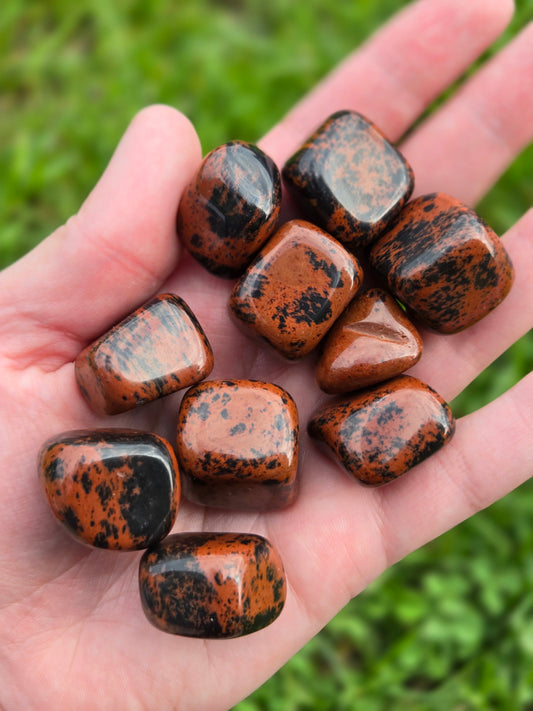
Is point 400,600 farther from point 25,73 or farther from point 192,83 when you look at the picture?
point 25,73

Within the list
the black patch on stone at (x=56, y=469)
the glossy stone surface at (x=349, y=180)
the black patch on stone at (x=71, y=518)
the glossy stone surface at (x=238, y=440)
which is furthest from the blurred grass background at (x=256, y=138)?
the black patch on stone at (x=56, y=469)

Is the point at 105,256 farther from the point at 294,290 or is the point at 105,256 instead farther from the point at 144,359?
the point at 294,290

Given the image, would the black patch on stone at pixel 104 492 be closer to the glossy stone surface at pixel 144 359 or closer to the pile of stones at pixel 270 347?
the pile of stones at pixel 270 347

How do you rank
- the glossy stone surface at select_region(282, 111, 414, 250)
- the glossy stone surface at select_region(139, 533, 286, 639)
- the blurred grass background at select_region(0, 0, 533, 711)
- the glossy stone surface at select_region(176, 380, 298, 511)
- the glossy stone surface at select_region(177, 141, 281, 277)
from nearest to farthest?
the glossy stone surface at select_region(139, 533, 286, 639) → the glossy stone surface at select_region(176, 380, 298, 511) → the glossy stone surface at select_region(177, 141, 281, 277) → the glossy stone surface at select_region(282, 111, 414, 250) → the blurred grass background at select_region(0, 0, 533, 711)

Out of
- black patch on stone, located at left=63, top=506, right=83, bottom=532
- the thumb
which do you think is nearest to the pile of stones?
black patch on stone, located at left=63, top=506, right=83, bottom=532

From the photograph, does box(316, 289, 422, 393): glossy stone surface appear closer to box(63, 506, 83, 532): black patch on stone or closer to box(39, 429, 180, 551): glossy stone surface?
box(39, 429, 180, 551): glossy stone surface

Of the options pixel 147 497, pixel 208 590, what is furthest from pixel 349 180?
pixel 208 590

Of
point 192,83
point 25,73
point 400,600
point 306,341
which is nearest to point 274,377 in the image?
point 306,341
